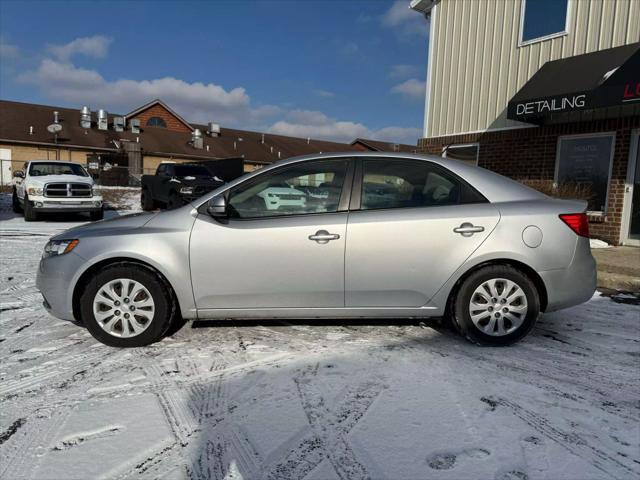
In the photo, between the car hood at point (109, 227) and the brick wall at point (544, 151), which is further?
the brick wall at point (544, 151)

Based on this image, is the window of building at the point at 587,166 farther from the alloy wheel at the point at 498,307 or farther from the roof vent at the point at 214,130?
the roof vent at the point at 214,130

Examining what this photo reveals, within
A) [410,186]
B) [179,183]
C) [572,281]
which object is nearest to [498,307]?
[572,281]

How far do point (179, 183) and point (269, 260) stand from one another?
11.1 m

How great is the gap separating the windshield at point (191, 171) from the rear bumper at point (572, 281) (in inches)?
480

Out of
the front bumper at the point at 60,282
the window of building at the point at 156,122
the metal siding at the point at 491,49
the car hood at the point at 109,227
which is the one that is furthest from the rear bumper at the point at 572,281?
the window of building at the point at 156,122

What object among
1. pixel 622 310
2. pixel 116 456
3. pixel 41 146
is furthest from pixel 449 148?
pixel 41 146

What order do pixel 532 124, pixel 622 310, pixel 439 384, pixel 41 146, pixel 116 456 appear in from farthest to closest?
pixel 41 146
pixel 532 124
pixel 622 310
pixel 439 384
pixel 116 456

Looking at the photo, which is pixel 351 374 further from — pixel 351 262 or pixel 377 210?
pixel 377 210

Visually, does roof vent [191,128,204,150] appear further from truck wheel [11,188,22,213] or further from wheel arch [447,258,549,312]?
wheel arch [447,258,549,312]

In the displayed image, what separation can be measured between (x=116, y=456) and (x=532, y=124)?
10.1 m

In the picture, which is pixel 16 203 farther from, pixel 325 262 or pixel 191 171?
pixel 325 262

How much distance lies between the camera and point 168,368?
3.28 meters

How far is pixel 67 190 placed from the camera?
12656 millimetres

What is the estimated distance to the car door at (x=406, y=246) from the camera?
3.61m
